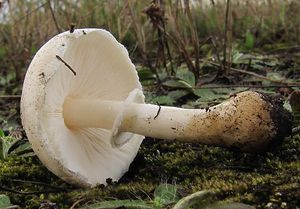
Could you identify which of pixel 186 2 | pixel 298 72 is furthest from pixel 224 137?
pixel 298 72

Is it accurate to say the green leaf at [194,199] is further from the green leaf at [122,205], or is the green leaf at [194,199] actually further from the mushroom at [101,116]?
the mushroom at [101,116]

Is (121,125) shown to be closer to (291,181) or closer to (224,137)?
(224,137)

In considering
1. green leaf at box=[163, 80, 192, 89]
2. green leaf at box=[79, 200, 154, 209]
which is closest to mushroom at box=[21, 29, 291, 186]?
green leaf at box=[79, 200, 154, 209]

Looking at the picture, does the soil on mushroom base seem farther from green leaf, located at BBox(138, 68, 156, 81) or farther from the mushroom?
green leaf, located at BBox(138, 68, 156, 81)

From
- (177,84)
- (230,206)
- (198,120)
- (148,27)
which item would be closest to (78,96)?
(198,120)

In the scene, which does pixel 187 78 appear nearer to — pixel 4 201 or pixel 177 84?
pixel 177 84
